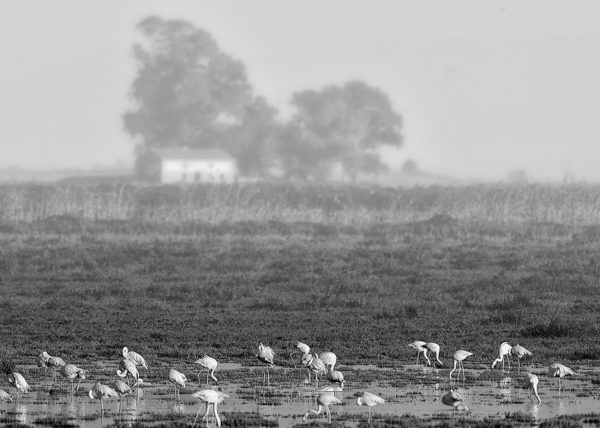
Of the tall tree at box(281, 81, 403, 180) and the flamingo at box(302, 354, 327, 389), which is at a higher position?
the tall tree at box(281, 81, 403, 180)

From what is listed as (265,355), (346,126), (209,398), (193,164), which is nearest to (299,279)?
(265,355)

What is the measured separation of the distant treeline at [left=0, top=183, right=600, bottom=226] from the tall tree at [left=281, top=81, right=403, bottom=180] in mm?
49461

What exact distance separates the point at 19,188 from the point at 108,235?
90.4 ft

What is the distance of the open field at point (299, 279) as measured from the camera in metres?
24.0

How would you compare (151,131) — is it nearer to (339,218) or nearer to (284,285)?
(339,218)

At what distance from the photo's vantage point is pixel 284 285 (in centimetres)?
3438

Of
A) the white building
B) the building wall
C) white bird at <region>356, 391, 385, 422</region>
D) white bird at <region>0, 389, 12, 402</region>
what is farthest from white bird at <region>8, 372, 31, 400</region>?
the white building

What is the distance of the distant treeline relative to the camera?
5603cm

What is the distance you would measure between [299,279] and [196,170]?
81768mm

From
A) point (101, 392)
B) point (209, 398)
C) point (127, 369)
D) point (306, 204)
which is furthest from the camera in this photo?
point (306, 204)

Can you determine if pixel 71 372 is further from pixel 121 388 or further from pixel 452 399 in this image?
pixel 452 399

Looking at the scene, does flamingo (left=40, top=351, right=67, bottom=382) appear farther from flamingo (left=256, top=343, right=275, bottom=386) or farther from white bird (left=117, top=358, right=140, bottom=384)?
flamingo (left=256, top=343, right=275, bottom=386)

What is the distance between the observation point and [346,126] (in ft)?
429

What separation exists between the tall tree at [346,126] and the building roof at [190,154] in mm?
9309
